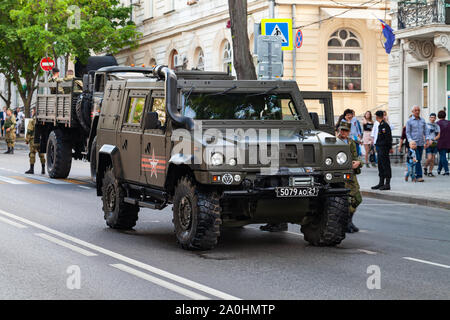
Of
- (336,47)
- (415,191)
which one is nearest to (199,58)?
(336,47)

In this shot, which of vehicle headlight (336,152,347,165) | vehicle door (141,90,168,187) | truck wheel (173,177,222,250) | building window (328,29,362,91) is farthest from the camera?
building window (328,29,362,91)

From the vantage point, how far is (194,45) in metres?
41.9

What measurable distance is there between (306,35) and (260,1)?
90.9 inches

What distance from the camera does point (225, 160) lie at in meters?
9.95

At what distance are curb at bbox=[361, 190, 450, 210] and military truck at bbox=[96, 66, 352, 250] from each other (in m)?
5.50

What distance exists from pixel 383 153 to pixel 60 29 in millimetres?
29283

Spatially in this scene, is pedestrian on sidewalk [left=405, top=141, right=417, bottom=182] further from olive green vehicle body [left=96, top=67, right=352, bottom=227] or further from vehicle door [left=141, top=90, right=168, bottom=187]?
vehicle door [left=141, top=90, right=168, bottom=187]

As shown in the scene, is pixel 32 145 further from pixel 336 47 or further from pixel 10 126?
pixel 336 47

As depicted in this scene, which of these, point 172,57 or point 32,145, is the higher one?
point 172,57

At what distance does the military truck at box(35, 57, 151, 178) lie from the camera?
63.0 feet

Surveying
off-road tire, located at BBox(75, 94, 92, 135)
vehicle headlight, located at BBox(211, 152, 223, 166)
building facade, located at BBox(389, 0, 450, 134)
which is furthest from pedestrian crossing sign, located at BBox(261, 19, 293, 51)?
vehicle headlight, located at BBox(211, 152, 223, 166)
